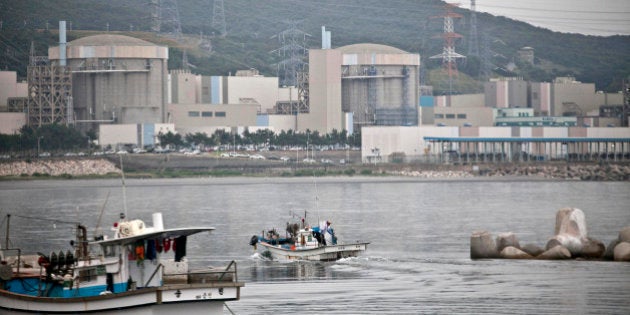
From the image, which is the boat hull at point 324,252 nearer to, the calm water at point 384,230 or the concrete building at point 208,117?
the calm water at point 384,230

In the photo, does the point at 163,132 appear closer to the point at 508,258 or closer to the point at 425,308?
the point at 508,258

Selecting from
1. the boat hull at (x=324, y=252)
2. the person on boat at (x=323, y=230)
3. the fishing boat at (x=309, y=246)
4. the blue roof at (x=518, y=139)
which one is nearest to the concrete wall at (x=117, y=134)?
the blue roof at (x=518, y=139)

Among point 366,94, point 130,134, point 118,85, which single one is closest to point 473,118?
point 366,94

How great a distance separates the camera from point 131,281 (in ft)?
123

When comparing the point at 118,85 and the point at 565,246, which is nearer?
the point at 565,246

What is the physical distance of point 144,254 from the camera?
37.2m

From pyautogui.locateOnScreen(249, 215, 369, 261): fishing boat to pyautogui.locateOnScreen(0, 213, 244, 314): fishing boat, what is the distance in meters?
24.4

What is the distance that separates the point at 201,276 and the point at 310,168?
138 m

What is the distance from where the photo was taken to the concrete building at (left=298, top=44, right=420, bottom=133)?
632 ft

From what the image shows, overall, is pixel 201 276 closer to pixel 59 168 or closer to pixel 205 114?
pixel 59 168

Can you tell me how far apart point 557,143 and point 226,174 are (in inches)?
1840

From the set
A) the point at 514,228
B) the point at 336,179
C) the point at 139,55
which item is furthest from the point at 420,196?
the point at 139,55

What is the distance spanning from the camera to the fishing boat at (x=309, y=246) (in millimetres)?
62750

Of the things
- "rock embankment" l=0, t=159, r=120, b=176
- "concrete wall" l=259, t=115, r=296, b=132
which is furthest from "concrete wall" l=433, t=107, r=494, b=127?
"rock embankment" l=0, t=159, r=120, b=176
